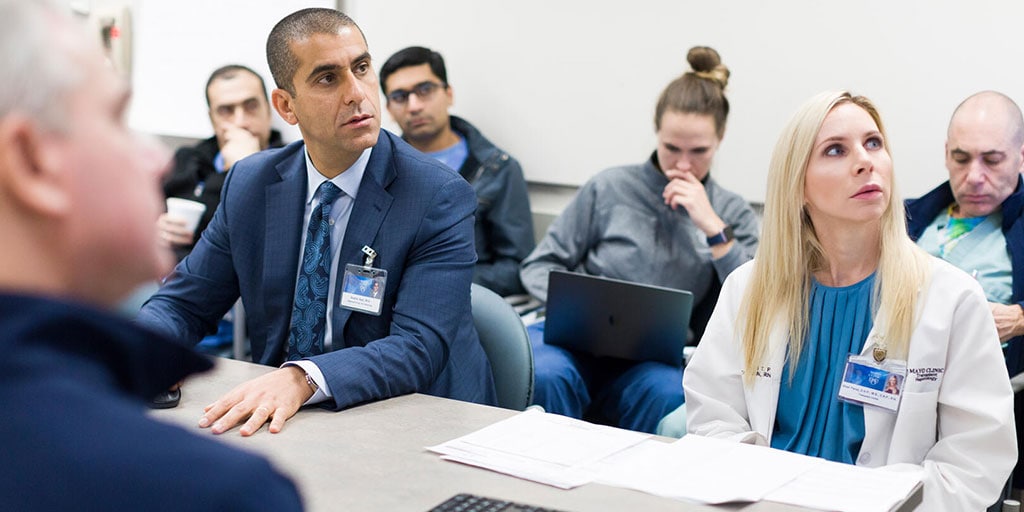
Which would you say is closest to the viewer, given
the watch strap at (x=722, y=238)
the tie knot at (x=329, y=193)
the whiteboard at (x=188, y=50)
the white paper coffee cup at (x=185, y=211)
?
the tie knot at (x=329, y=193)

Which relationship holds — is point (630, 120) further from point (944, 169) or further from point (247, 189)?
point (247, 189)

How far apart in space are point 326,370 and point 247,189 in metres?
0.66

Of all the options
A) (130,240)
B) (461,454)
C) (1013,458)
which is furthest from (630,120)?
(130,240)

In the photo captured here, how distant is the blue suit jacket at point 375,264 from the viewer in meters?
2.05

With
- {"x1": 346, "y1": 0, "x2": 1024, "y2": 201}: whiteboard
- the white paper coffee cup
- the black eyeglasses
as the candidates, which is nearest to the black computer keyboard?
the white paper coffee cup

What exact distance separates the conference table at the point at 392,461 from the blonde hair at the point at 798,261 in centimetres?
58

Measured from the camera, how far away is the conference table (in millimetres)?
1321

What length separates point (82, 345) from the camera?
0.61 m

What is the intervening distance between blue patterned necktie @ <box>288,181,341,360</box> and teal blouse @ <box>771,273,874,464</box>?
0.98 meters

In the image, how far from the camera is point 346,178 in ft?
7.23

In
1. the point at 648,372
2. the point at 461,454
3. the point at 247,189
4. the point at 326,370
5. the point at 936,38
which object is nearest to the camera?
the point at 461,454

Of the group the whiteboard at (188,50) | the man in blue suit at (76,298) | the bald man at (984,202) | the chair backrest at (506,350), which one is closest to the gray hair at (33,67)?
the man in blue suit at (76,298)

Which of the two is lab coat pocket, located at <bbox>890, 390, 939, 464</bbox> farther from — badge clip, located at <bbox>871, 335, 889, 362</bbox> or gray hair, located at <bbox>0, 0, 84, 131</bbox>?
gray hair, located at <bbox>0, 0, 84, 131</bbox>

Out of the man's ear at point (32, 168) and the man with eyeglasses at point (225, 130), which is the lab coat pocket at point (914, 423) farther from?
the man with eyeglasses at point (225, 130)
